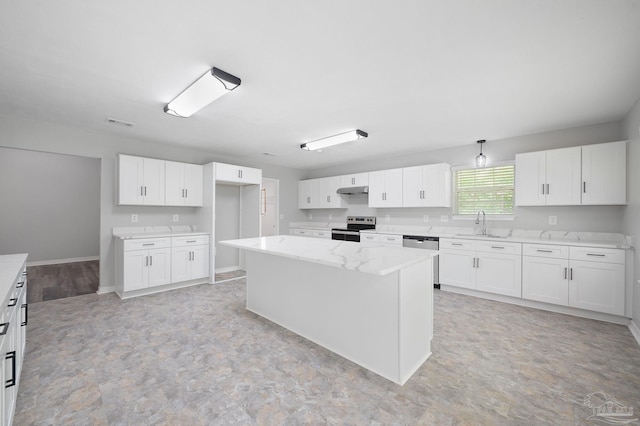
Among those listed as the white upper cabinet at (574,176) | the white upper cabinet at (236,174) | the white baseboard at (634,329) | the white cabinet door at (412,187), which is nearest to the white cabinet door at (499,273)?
the white upper cabinet at (574,176)

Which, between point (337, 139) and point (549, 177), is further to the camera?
point (337, 139)

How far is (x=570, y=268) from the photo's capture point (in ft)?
10.9

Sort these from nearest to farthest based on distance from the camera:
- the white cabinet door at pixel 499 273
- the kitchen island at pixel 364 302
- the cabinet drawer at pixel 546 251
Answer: the kitchen island at pixel 364 302, the cabinet drawer at pixel 546 251, the white cabinet door at pixel 499 273

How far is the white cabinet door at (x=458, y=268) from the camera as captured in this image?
13.4 feet

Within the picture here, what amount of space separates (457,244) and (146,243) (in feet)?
15.5

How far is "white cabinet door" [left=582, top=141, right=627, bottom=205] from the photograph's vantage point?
322cm

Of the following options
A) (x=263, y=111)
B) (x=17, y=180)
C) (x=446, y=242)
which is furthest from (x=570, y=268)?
(x=17, y=180)

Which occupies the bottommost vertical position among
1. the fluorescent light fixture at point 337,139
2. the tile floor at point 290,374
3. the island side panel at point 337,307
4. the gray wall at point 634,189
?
the tile floor at point 290,374

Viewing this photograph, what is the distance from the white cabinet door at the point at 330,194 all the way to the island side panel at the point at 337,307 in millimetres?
3254

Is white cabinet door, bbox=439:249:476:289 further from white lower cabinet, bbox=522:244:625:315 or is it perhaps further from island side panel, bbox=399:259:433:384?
island side panel, bbox=399:259:433:384

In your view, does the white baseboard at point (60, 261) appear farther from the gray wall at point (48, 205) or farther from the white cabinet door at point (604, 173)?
the white cabinet door at point (604, 173)

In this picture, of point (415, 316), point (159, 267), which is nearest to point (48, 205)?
point (159, 267)

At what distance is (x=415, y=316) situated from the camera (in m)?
2.21

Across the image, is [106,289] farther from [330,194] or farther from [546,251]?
[546,251]
